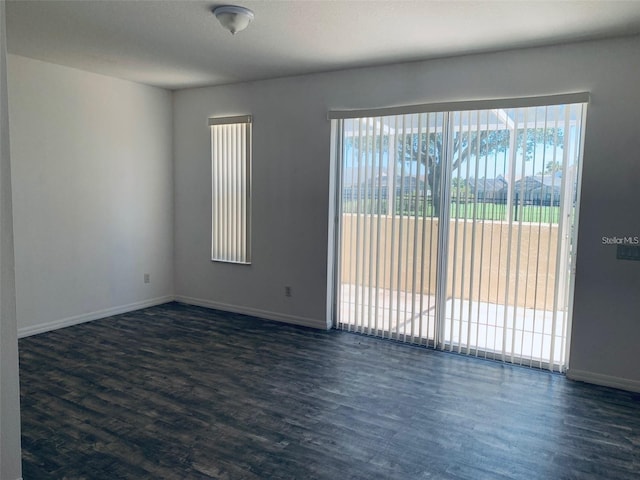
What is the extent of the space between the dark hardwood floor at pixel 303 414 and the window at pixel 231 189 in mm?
1354

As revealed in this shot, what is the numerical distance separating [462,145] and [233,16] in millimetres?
2139

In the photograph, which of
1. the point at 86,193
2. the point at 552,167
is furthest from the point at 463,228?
the point at 86,193

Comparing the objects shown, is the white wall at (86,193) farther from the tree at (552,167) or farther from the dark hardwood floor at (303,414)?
the tree at (552,167)

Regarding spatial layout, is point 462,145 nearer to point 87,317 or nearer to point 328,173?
point 328,173

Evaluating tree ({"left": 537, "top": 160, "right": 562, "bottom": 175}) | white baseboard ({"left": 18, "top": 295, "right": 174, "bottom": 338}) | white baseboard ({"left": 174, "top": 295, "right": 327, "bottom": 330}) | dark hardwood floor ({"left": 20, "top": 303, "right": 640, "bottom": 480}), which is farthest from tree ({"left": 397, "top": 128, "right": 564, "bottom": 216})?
white baseboard ({"left": 18, "top": 295, "right": 174, "bottom": 338})

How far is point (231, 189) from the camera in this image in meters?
5.30

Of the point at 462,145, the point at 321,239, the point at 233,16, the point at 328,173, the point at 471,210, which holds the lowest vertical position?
the point at 321,239

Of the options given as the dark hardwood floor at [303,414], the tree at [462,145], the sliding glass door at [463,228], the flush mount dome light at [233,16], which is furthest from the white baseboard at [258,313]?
the flush mount dome light at [233,16]

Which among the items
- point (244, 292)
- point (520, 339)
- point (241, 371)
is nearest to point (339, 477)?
point (241, 371)

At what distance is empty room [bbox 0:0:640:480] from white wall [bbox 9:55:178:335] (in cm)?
2

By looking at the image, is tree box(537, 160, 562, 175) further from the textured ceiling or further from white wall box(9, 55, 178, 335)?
white wall box(9, 55, 178, 335)

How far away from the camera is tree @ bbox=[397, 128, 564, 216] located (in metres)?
3.59

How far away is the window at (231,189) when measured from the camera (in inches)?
204

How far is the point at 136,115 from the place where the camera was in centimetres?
520
